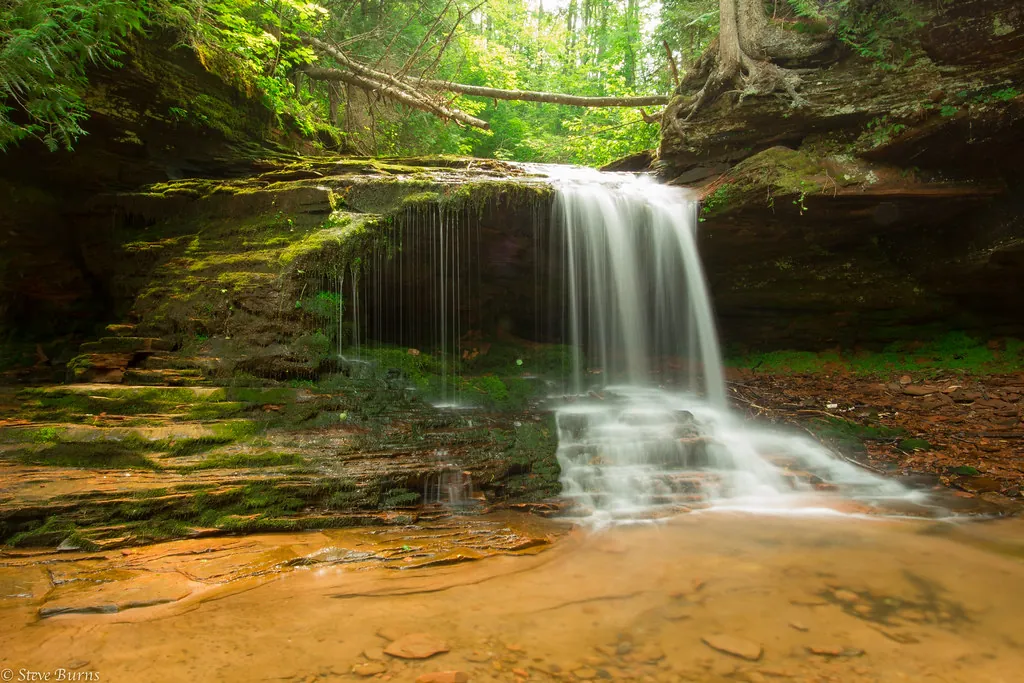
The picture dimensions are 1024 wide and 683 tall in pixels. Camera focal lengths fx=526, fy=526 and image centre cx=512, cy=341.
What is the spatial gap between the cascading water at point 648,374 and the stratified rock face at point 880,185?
94cm

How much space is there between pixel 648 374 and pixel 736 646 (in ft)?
23.2

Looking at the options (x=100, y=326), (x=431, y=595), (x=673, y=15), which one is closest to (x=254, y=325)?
(x=100, y=326)

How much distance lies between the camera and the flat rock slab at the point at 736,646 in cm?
266

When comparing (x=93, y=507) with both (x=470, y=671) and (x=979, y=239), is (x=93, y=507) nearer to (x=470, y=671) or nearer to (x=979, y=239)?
(x=470, y=671)

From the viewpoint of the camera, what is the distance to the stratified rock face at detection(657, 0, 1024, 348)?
7289 millimetres

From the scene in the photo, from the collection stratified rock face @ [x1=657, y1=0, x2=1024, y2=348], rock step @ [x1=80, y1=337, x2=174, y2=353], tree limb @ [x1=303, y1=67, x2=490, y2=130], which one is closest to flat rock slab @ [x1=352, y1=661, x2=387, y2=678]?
rock step @ [x1=80, y1=337, x2=174, y2=353]

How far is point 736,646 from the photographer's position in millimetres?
2730

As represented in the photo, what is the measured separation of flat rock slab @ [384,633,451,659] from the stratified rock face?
7.78 m

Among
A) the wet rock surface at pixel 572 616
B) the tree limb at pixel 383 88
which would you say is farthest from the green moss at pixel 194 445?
the tree limb at pixel 383 88

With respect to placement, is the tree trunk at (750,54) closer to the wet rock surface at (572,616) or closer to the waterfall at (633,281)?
the waterfall at (633,281)

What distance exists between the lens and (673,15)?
40.1 ft

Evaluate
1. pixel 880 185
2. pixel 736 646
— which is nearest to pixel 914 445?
pixel 880 185

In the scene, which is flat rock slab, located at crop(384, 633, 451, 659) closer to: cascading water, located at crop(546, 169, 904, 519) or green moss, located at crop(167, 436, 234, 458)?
cascading water, located at crop(546, 169, 904, 519)

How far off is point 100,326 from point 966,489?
11482mm
